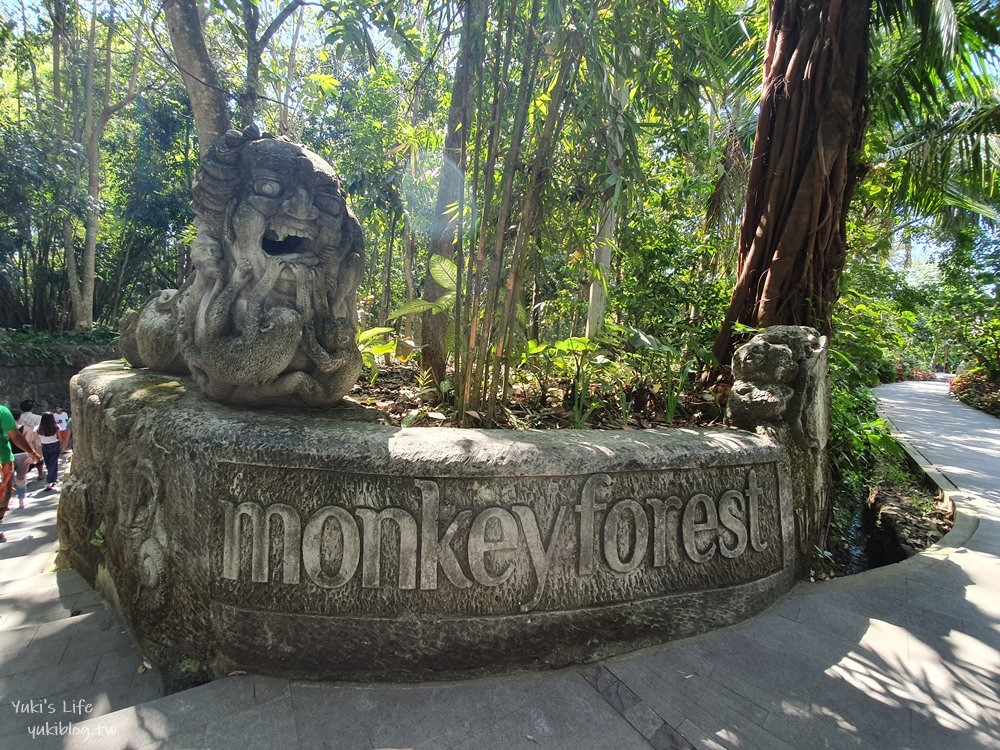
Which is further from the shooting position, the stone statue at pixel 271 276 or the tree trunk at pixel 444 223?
the tree trunk at pixel 444 223

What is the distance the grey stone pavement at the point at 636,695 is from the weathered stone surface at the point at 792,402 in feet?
1.40

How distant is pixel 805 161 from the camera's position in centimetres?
296

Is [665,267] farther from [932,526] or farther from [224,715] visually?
[224,715]

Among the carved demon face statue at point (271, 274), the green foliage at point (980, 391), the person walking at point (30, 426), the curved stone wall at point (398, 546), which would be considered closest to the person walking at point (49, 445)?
the person walking at point (30, 426)

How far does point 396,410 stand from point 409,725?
133cm

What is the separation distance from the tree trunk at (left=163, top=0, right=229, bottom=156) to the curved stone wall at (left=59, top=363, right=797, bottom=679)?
3619 mm

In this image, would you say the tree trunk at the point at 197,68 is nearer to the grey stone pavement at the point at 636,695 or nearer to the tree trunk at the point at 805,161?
the grey stone pavement at the point at 636,695

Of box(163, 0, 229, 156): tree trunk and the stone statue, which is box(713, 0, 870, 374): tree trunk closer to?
the stone statue

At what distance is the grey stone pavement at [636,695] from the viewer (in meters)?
1.41

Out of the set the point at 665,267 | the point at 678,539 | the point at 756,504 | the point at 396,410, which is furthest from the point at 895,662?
the point at 665,267

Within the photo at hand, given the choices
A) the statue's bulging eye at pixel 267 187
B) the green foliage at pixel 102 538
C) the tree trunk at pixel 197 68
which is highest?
the tree trunk at pixel 197 68

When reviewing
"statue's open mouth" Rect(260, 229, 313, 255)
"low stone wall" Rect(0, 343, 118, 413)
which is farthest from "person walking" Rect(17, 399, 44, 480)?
"statue's open mouth" Rect(260, 229, 313, 255)

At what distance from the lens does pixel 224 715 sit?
1.46 metres

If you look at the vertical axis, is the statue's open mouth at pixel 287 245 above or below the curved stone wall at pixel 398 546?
above
